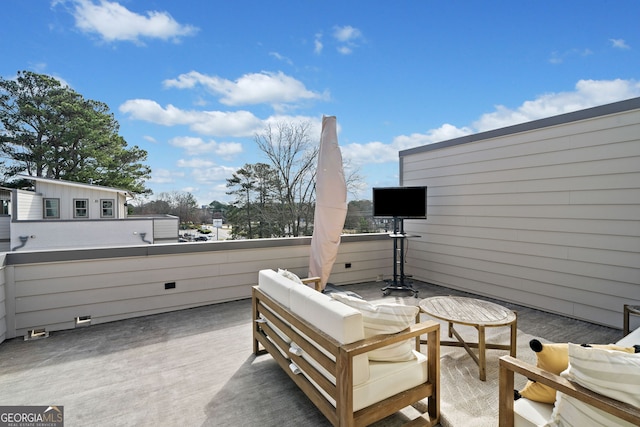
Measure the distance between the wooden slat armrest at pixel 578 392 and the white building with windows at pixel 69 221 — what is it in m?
8.80

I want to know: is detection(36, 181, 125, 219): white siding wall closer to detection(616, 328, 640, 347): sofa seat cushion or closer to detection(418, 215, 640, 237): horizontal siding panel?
detection(418, 215, 640, 237): horizontal siding panel

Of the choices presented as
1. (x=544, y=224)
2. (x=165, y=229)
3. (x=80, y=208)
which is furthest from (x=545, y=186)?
(x=80, y=208)

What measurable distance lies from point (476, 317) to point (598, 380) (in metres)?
1.34

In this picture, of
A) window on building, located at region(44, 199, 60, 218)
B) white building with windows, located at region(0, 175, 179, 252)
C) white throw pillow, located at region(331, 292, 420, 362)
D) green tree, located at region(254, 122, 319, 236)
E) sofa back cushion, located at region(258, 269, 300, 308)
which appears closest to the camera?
white throw pillow, located at region(331, 292, 420, 362)

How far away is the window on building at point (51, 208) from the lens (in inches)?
342

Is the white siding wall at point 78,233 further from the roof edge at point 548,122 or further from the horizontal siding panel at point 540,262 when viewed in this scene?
the horizontal siding panel at point 540,262

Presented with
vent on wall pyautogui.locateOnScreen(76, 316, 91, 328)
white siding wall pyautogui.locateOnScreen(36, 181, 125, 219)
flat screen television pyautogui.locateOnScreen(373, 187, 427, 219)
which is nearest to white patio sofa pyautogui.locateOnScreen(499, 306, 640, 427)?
flat screen television pyautogui.locateOnScreen(373, 187, 427, 219)

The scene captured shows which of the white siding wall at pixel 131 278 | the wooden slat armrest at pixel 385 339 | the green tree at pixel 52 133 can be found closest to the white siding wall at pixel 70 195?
the green tree at pixel 52 133

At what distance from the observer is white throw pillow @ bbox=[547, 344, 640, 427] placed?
98 centimetres

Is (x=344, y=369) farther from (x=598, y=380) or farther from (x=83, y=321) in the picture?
(x=83, y=321)

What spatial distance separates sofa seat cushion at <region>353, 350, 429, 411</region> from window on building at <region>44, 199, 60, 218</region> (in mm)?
11153

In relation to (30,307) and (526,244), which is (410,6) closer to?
(526,244)

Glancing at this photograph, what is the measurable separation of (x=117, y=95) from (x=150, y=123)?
5.25ft

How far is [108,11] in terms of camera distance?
4.27 meters
